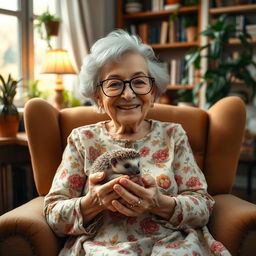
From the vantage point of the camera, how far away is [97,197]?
1102mm

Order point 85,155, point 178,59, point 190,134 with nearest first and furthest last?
point 85,155 < point 190,134 < point 178,59

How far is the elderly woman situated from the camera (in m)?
1.09

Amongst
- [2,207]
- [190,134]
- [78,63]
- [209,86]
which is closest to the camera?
[190,134]

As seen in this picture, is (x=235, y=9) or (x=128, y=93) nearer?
(x=128, y=93)

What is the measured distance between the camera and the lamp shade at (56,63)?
274 cm

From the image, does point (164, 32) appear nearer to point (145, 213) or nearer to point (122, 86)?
point (122, 86)

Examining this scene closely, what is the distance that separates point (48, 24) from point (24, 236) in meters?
2.37

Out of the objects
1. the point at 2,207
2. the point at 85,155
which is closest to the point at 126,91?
the point at 85,155

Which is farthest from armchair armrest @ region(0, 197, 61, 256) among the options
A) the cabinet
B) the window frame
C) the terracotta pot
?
the cabinet

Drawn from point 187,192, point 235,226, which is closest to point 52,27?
point 187,192

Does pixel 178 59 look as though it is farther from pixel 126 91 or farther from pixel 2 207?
pixel 126 91

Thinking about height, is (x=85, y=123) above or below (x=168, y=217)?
above

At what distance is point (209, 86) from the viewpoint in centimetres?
305

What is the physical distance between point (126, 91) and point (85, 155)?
11.4 inches
